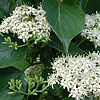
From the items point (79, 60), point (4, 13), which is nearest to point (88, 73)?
point (79, 60)

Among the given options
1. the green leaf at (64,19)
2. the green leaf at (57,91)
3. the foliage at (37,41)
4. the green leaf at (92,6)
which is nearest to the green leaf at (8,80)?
the foliage at (37,41)

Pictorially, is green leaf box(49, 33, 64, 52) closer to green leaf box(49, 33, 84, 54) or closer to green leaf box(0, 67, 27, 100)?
green leaf box(49, 33, 84, 54)

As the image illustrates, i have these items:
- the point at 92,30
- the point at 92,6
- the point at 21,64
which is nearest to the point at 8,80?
the point at 21,64

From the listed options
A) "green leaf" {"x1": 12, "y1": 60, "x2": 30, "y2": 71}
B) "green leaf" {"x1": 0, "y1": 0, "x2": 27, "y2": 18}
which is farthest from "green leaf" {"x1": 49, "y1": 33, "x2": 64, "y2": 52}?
"green leaf" {"x1": 0, "y1": 0, "x2": 27, "y2": 18}

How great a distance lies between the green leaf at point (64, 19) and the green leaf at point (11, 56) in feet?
0.48

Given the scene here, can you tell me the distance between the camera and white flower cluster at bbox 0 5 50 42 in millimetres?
1018

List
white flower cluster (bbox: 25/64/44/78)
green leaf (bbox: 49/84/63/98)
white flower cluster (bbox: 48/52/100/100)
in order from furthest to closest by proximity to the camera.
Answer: white flower cluster (bbox: 25/64/44/78)
green leaf (bbox: 49/84/63/98)
white flower cluster (bbox: 48/52/100/100)

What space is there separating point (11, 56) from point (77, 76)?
0.77 feet

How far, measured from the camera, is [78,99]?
3.33 feet

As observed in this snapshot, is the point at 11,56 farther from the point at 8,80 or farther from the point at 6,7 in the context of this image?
the point at 6,7

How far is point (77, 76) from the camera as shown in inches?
39.9

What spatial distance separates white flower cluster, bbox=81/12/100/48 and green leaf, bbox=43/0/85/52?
0.21 ft

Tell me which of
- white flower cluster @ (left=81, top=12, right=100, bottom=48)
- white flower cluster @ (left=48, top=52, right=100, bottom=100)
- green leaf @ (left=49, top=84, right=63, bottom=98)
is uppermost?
white flower cluster @ (left=81, top=12, right=100, bottom=48)

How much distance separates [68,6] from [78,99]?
1.09 ft
